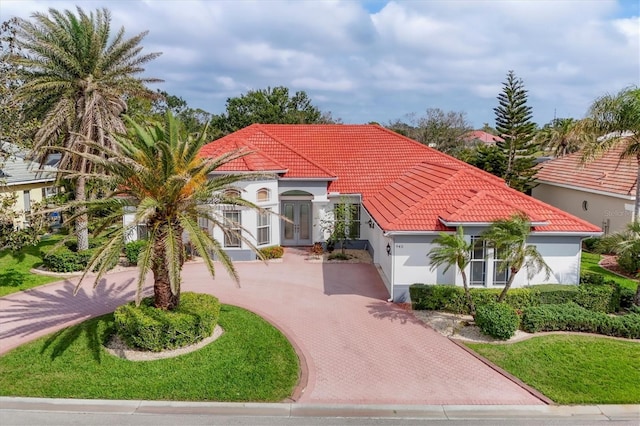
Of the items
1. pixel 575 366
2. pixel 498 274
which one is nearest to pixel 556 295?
pixel 498 274

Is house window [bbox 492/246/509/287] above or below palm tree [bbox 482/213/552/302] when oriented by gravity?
below

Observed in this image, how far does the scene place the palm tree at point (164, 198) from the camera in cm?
1201

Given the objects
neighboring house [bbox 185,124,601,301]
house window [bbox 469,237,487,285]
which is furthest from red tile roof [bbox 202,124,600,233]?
house window [bbox 469,237,487,285]

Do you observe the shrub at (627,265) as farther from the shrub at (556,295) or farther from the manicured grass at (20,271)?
the manicured grass at (20,271)

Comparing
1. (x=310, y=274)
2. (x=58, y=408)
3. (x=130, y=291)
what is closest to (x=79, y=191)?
(x=130, y=291)

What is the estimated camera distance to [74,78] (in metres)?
19.6

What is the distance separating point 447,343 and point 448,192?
666 centimetres

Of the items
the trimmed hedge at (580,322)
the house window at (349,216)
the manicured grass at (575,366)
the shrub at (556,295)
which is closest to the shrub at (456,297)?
A: the shrub at (556,295)

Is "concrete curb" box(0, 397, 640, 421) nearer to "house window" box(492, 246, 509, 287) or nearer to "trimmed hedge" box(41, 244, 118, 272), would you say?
"house window" box(492, 246, 509, 287)

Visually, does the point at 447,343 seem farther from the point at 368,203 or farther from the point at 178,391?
the point at 368,203

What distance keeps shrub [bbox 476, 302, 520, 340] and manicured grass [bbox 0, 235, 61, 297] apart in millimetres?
16120

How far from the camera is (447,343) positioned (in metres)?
13.5

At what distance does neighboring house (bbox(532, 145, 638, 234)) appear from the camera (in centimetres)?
2314

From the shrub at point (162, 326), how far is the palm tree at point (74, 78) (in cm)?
764
